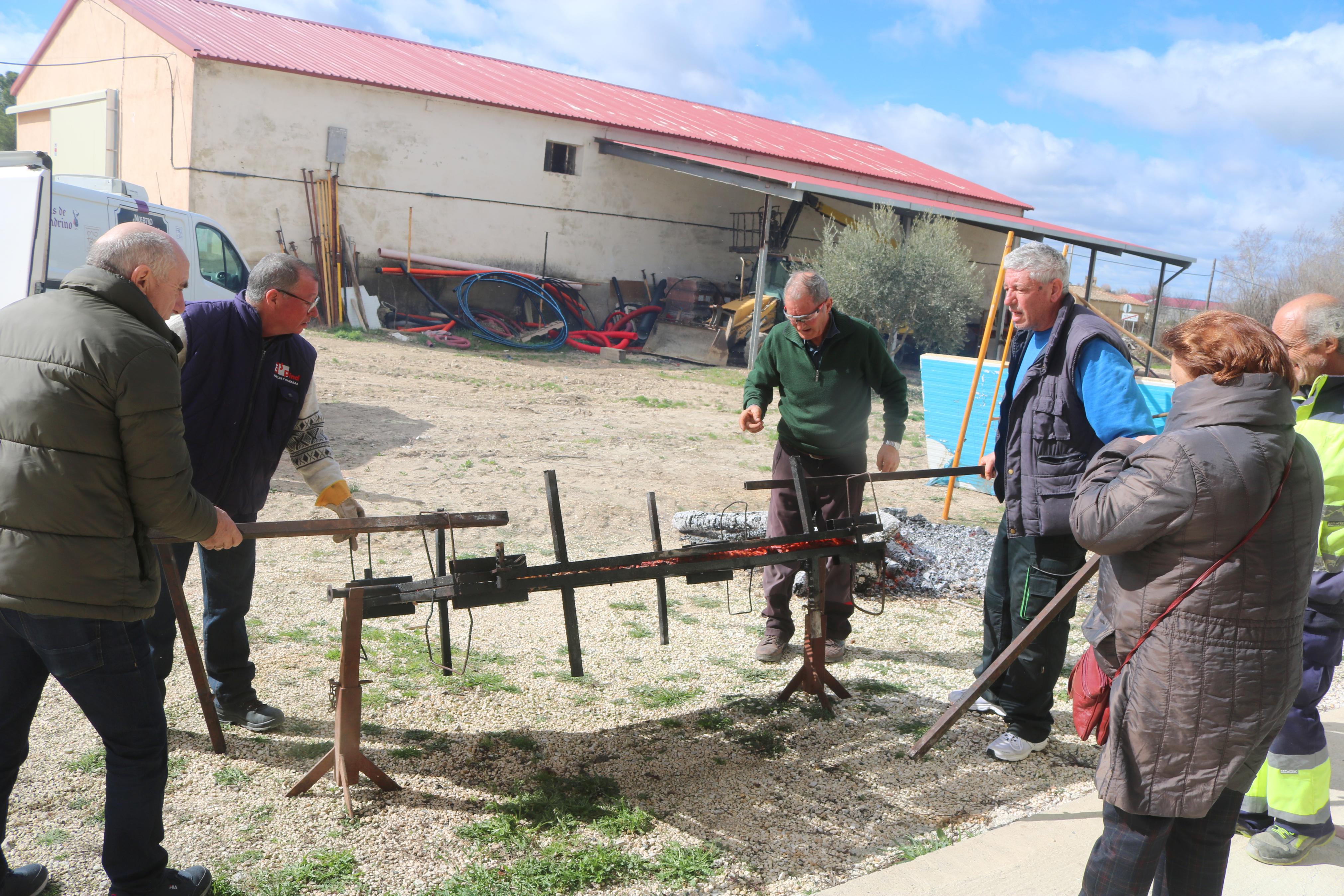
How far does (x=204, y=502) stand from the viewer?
241cm

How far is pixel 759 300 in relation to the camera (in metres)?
17.6

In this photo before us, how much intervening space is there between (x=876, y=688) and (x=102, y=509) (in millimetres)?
3390

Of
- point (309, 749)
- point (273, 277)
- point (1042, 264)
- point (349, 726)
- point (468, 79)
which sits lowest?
point (309, 749)

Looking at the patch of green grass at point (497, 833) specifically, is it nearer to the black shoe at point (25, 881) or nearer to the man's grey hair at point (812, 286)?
the black shoe at point (25, 881)

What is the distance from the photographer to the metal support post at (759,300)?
17.7 m

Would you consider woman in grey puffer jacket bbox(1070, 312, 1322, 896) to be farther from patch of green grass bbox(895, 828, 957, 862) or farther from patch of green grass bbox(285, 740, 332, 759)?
patch of green grass bbox(285, 740, 332, 759)

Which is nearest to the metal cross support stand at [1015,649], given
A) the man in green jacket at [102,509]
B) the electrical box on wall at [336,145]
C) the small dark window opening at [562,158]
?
the man in green jacket at [102,509]

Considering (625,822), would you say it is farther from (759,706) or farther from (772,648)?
(772,648)

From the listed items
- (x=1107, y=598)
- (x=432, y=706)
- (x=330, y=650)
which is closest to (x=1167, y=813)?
(x=1107, y=598)

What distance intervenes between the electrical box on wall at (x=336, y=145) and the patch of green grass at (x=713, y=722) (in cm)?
1642

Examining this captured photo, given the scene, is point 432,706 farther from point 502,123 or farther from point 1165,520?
point 502,123

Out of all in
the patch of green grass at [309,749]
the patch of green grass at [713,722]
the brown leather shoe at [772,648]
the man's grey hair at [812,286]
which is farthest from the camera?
the brown leather shoe at [772,648]

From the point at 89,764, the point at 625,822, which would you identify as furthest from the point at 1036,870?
the point at 89,764

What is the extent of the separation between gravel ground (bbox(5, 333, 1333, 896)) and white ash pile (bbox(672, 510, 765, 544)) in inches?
14.9
